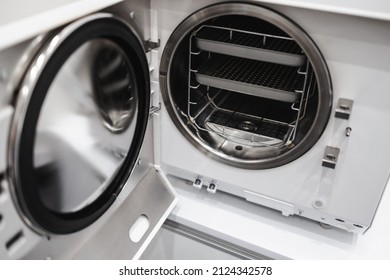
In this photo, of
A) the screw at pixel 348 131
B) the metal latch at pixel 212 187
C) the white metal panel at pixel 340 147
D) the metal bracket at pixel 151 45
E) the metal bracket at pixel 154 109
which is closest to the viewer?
the white metal panel at pixel 340 147

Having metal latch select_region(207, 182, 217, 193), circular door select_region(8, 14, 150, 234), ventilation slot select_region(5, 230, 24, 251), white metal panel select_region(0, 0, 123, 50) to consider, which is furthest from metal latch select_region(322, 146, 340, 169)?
ventilation slot select_region(5, 230, 24, 251)

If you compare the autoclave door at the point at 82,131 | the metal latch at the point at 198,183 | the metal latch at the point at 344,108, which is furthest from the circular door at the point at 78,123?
the metal latch at the point at 344,108

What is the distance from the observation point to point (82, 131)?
948 millimetres

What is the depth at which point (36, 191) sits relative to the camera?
2.71 ft

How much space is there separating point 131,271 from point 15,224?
485mm

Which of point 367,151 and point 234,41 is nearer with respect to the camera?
point 367,151

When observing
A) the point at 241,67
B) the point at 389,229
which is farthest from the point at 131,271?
the point at 389,229

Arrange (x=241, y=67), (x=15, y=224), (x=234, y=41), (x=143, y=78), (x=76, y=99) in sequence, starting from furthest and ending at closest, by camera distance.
A: (x=241, y=67) → (x=234, y=41) → (x=143, y=78) → (x=76, y=99) → (x=15, y=224)

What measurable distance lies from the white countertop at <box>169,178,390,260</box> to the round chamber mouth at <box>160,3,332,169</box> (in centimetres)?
24

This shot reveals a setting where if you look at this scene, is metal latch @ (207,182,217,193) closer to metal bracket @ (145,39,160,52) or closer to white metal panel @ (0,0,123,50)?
→ metal bracket @ (145,39,160,52)

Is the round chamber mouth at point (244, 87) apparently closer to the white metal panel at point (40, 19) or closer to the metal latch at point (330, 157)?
the metal latch at point (330, 157)

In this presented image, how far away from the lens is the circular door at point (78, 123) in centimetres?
76

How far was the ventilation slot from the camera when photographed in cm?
80

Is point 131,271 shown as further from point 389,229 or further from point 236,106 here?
point 389,229
